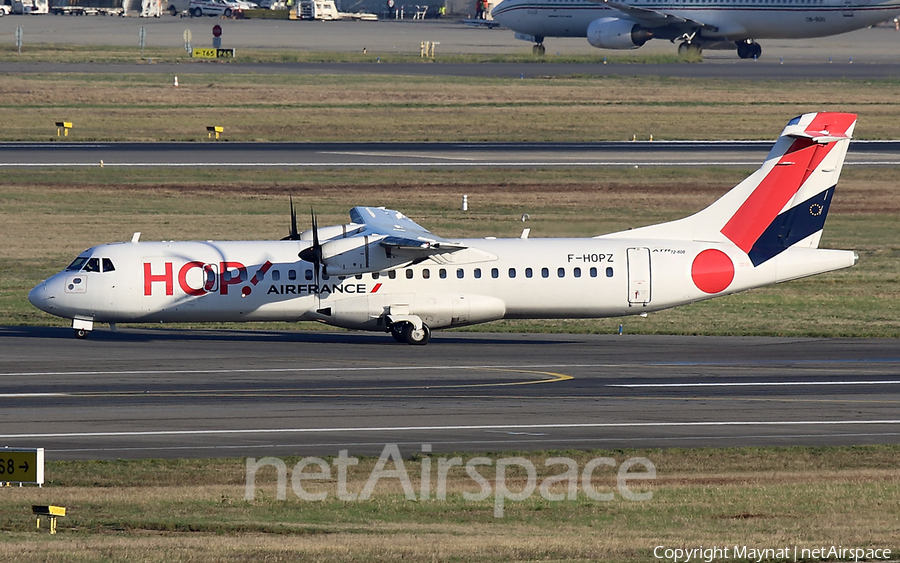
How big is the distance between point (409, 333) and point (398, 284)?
1.35 metres

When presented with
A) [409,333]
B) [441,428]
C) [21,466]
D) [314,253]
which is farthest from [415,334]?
[21,466]

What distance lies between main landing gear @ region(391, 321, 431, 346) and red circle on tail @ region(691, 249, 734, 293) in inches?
291

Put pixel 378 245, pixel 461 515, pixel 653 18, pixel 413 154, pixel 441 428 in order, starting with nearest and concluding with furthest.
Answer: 1. pixel 461 515
2. pixel 441 428
3. pixel 378 245
4. pixel 413 154
5. pixel 653 18

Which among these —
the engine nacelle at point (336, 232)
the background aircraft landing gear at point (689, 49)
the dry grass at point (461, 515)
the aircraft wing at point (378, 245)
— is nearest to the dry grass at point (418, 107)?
the background aircraft landing gear at point (689, 49)

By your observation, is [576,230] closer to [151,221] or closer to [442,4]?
[151,221]

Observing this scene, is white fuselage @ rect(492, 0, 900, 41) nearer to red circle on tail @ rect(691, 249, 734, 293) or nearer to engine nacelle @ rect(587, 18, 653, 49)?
engine nacelle @ rect(587, 18, 653, 49)

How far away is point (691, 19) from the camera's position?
92.3 meters

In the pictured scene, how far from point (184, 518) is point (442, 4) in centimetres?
14871

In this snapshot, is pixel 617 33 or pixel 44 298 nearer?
pixel 44 298

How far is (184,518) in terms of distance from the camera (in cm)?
1708

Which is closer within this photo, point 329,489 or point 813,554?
point 813,554

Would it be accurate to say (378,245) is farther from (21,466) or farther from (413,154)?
(413,154)

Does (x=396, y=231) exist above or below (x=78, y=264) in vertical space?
above

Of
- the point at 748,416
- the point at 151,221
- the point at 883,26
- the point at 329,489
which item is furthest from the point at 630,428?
the point at 883,26
